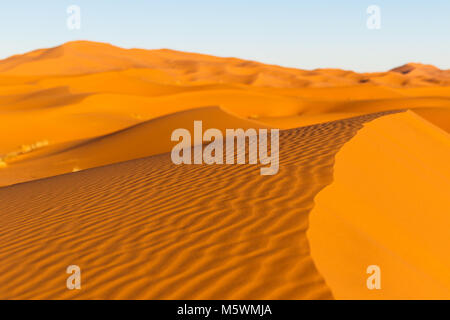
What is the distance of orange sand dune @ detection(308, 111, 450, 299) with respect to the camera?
12.8 feet

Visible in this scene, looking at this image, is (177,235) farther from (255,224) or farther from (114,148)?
(114,148)

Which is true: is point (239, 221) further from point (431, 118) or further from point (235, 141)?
point (431, 118)

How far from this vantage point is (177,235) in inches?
192

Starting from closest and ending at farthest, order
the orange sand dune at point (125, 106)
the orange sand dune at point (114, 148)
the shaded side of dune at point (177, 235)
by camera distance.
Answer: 1. the shaded side of dune at point (177, 235)
2. the orange sand dune at point (114, 148)
3. the orange sand dune at point (125, 106)

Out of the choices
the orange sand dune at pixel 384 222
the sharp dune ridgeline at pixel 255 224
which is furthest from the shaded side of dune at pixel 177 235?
the orange sand dune at pixel 384 222

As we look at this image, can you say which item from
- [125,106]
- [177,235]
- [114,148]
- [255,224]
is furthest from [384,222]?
[125,106]

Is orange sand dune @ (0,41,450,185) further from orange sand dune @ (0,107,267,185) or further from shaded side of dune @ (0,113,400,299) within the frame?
shaded side of dune @ (0,113,400,299)

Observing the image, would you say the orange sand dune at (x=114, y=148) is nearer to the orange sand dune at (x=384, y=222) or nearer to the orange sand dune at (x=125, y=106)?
the orange sand dune at (x=125, y=106)

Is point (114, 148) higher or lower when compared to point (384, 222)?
lower

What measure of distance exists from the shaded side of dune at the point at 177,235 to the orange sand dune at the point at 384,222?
0.70 feet

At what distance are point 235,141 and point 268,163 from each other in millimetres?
2687

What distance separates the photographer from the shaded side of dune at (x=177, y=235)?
3.84 meters

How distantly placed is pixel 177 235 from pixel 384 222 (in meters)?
2.44

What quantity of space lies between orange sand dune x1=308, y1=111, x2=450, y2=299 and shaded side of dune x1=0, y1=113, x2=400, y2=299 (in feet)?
0.70
